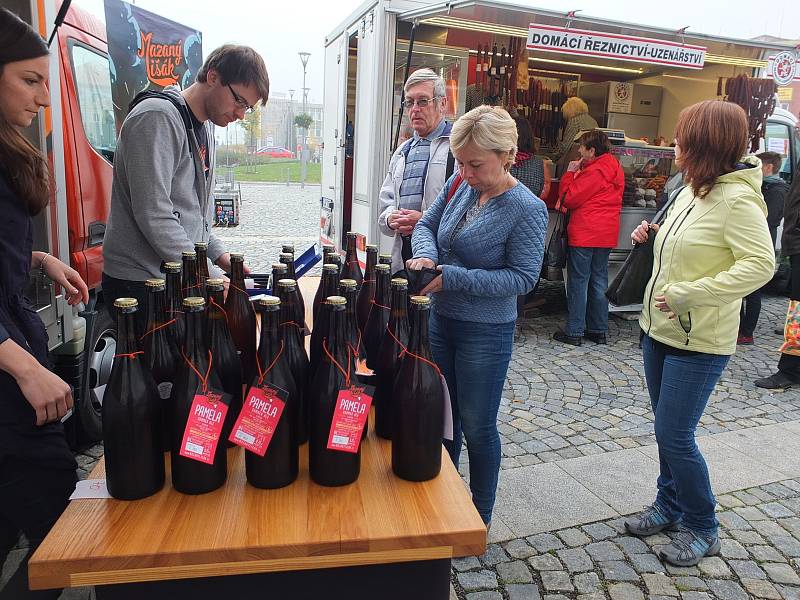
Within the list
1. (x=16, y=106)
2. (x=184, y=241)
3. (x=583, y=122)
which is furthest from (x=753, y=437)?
(x=583, y=122)

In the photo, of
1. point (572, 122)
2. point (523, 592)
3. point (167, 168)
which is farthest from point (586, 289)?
point (167, 168)

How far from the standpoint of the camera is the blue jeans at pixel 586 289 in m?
5.86

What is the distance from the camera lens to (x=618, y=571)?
254 cm

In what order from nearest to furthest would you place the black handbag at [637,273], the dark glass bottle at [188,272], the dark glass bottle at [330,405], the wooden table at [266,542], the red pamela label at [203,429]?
the wooden table at [266,542]
the red pamela label at [203,429]
the dark glass bottle at [330,405]
the dark glass bottle at [188,272]
the black handbag at [637,273]

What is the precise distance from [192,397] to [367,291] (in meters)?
0.94

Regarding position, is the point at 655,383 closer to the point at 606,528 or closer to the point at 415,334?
the point at 606,528

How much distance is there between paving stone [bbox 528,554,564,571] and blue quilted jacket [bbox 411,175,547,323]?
110 centimetres

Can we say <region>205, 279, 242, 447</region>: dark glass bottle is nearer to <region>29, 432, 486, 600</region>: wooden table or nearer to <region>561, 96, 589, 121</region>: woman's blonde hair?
<region>29, 432, 486, 600</region>: wooden table

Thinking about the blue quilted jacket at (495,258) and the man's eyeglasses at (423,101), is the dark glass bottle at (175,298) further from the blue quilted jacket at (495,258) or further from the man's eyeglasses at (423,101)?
the man's eyeglasses at (423,101)

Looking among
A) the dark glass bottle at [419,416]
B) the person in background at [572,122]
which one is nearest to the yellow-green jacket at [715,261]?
the dark glass bottle at [419,416]

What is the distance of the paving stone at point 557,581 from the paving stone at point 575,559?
0.19 feet

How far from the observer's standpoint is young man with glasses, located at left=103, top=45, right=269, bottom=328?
2197 millimetres

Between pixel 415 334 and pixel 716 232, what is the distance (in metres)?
1.48

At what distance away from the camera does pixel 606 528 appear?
2852 millimetres
